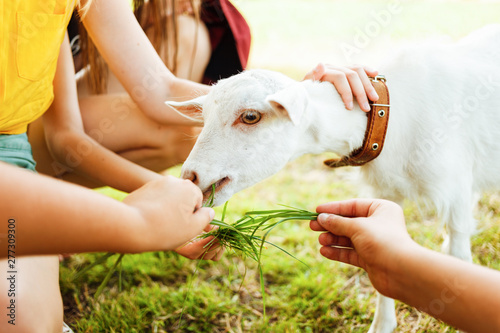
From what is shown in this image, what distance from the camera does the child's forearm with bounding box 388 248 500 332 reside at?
1.04 meters

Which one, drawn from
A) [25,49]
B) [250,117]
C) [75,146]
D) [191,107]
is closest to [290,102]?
[250,117]

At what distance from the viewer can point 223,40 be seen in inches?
107

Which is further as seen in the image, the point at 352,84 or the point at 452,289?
the point at 352,84

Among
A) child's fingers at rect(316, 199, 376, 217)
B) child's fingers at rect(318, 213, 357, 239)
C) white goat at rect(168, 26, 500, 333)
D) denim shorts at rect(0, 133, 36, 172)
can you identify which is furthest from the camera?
denim shorts at rect(0, 133, 36, 172)

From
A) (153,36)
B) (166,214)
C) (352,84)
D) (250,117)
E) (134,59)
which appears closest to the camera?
(166,214)

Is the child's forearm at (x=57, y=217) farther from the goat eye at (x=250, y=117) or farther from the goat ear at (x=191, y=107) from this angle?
the goat ear at (x=191, y=107)

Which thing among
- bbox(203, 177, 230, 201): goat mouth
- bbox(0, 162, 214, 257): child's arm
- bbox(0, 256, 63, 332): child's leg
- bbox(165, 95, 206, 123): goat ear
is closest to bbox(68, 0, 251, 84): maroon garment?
bbox(165, 95, 206, 123): goat ear

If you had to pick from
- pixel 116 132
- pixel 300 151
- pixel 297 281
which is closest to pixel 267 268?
pixel 297 281

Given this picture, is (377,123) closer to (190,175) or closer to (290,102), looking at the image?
(290,102)

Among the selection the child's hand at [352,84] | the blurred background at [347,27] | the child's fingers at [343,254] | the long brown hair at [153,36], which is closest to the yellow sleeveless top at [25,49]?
the long brown hair at [153,36]

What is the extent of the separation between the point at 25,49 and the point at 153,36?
3.29 feet

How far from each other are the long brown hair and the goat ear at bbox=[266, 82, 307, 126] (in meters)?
1.12

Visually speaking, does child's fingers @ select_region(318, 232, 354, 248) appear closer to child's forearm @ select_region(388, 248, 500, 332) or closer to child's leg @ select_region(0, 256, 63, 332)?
child's forearm @ select_region(388, 248, 500, 332)

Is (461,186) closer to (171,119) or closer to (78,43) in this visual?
(171,119)
